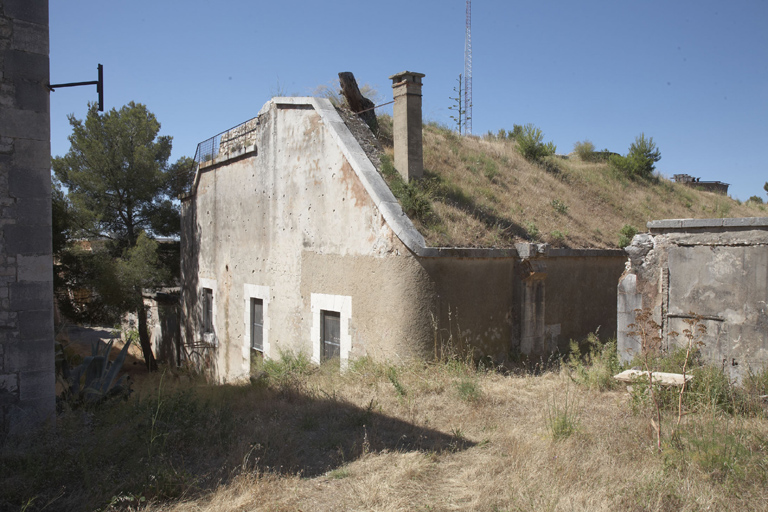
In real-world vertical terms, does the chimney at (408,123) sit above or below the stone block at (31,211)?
above

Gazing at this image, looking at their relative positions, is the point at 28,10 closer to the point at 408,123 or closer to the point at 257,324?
the point at 408,123

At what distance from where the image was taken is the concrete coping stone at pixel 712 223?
6.55 m

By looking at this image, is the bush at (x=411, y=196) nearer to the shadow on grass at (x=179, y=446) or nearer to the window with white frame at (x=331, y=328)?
the window with white frame at (x=331, y=328)

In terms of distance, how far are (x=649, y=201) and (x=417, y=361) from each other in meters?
11.5

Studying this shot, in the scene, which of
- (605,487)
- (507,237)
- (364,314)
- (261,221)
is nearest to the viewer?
(605,487)

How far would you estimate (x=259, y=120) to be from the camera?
11977mm

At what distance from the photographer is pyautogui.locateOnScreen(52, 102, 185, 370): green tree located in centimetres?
1753

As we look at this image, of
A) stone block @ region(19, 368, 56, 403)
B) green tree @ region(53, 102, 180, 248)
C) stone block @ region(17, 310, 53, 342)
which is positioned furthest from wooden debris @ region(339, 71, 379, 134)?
green tree @ region(53, 102, 180, 248)

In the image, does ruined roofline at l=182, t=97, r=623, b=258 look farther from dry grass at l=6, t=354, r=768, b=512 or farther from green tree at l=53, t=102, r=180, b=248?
green tree at l=53, t=102, r=180, b=248

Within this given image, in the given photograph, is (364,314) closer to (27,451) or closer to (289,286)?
(289,286)

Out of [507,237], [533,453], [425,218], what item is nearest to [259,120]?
[425,218]

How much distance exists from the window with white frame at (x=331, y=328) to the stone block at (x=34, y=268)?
186 inches

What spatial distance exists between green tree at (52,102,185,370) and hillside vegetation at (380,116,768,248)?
940 centimetres

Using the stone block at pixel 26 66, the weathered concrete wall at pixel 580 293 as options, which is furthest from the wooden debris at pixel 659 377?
the stone block at pixel 26 66
